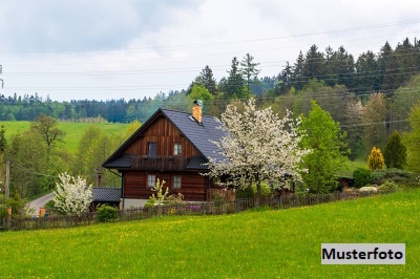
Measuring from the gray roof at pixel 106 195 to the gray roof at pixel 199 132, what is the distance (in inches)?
341

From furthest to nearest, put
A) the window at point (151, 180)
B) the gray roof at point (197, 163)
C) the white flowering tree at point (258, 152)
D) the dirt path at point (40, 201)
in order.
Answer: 1. the dirt path at point (40, 201)
2. the window at point (151, 180)
3. the gray roof at point (197, 163)
4. the white flowering tree at point (258, 152)

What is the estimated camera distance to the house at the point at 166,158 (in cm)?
4841

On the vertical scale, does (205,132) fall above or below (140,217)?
above

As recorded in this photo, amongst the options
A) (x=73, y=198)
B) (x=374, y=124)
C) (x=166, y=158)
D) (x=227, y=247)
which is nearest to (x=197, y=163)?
(x=166, y=158)

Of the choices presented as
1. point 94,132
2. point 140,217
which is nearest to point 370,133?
point 94,132

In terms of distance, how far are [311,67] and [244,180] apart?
8247 centimetres

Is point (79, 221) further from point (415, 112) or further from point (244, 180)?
point (415, 112)

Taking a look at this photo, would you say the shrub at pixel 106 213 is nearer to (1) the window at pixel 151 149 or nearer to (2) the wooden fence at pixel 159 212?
(2) the wooden fence at pixel 159 212

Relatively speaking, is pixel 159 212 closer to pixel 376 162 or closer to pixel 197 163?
pixel 197 163

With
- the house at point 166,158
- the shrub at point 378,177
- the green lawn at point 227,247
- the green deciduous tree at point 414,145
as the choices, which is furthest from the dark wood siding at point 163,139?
the green deciduous tree at point 414,145

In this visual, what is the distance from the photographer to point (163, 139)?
165 ft

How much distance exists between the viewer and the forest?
276ft

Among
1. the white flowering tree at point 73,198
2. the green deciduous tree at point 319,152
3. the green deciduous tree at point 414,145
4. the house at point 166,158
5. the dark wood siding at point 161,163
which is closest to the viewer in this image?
the white flowering tree at point 73,198

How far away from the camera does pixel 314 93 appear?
101562 mm
